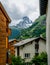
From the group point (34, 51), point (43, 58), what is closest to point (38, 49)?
point (34, 51)

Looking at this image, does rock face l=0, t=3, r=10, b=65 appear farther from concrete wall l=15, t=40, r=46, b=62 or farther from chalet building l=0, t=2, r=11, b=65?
concrete wall l=15, t=40, r=46, b=62

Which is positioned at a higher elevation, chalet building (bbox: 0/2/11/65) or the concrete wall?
chalet building (bbox: 0/2/11/65)

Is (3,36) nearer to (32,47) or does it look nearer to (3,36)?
(3,36)

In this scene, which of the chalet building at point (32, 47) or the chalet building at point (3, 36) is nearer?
the chalet building at point (3, 36)

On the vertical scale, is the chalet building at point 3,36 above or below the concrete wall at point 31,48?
above

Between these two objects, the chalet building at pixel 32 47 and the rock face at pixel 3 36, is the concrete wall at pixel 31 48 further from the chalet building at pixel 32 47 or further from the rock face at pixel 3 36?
the rock face at pixel 3 36

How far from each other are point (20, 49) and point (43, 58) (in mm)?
10006

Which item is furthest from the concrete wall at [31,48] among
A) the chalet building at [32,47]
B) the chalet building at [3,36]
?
the chalet building at [3,36]

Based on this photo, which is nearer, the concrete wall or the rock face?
the rock face

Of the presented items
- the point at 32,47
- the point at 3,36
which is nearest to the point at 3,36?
the point at 3,36

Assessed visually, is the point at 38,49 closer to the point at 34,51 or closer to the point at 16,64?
the point at 34,51

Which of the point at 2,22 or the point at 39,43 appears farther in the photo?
the point at 39,43

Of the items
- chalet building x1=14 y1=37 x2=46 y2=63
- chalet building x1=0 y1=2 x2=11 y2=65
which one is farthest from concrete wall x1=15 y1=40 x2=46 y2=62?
chalet building x1=0 y1=2 x2=11 y2=65

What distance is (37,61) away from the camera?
124ft
